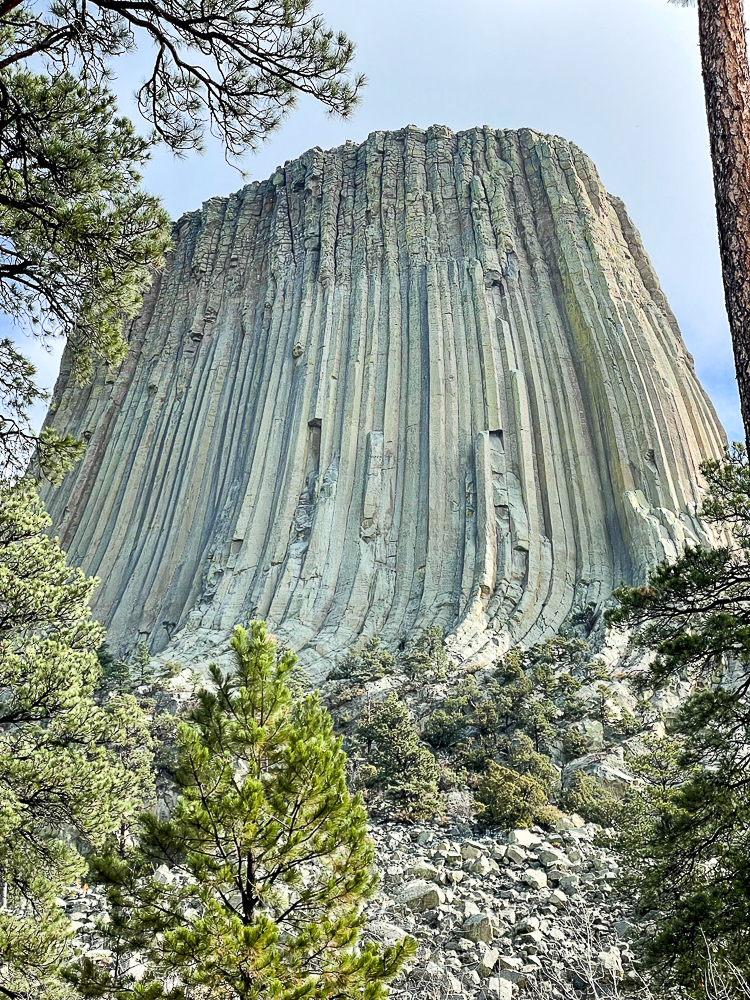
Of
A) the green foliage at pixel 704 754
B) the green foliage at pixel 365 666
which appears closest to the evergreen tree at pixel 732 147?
the green foliage at pixel 704 754

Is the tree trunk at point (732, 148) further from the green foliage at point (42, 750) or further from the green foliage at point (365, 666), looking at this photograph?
the green foliage at point (365, 666)

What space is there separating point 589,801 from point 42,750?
10374mm

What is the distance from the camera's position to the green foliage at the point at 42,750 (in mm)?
6777

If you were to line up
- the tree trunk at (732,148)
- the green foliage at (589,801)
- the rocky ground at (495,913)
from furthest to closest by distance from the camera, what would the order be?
1. the green foliage at (589,801)
2. the rocky ground at (495,913)
3. the tree trunk at (732,148)

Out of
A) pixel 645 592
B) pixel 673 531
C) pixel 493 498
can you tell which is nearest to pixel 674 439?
pixel 673 531

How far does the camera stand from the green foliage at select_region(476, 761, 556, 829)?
42.5 ft

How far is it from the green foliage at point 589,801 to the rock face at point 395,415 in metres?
9.63

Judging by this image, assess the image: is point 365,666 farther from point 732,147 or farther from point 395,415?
point 732,147

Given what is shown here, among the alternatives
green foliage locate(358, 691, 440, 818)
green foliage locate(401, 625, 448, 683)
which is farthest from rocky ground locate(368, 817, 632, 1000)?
green foliage locate(401, 625, 448, 683)

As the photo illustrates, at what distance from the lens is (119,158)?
240 inches

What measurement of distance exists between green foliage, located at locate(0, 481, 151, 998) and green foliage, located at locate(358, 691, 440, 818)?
7543mm

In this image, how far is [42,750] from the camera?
725cm

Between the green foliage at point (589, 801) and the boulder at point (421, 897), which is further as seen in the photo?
the green foliage at point (589, 801)

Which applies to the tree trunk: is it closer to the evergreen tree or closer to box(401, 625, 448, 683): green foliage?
the evergreen tree
